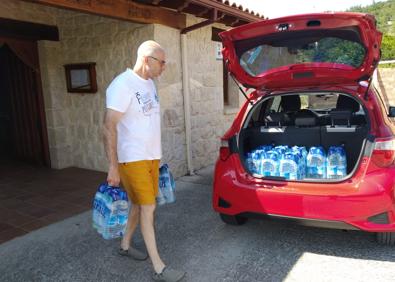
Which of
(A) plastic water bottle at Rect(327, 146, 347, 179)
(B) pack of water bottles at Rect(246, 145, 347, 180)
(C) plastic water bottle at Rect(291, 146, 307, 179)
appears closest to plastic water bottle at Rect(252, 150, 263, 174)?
(B) pack of water bottles at Rect(246, 145, 347, 180)

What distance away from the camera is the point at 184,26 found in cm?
538

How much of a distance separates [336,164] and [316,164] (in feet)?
0.54

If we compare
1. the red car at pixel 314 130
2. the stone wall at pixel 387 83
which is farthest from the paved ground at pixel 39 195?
the stone wall at pixel 387 83

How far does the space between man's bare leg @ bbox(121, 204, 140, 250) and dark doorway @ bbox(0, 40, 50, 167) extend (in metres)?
3.92

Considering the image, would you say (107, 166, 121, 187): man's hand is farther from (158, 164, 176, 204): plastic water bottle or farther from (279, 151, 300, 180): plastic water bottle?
(279, 151, 300, 180): plastic water bottle

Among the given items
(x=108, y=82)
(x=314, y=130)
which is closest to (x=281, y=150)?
(x=314, y=130)

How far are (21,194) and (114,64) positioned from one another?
223 centimetres

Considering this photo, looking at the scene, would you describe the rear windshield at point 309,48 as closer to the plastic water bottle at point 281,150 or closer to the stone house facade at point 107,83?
the plastic water bottle at point 281,150

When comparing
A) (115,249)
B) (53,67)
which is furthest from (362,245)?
(53,67)

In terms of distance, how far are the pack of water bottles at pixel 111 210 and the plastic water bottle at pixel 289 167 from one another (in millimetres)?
1362

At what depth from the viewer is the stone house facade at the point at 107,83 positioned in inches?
204

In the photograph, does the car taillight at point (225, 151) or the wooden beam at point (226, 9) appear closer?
the car taillight at point (225, 151)

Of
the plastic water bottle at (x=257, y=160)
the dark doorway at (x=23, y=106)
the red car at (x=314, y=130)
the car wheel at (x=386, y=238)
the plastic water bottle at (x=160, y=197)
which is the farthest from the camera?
the dark doorway at (x=23, y=106)

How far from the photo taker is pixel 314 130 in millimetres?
3508
